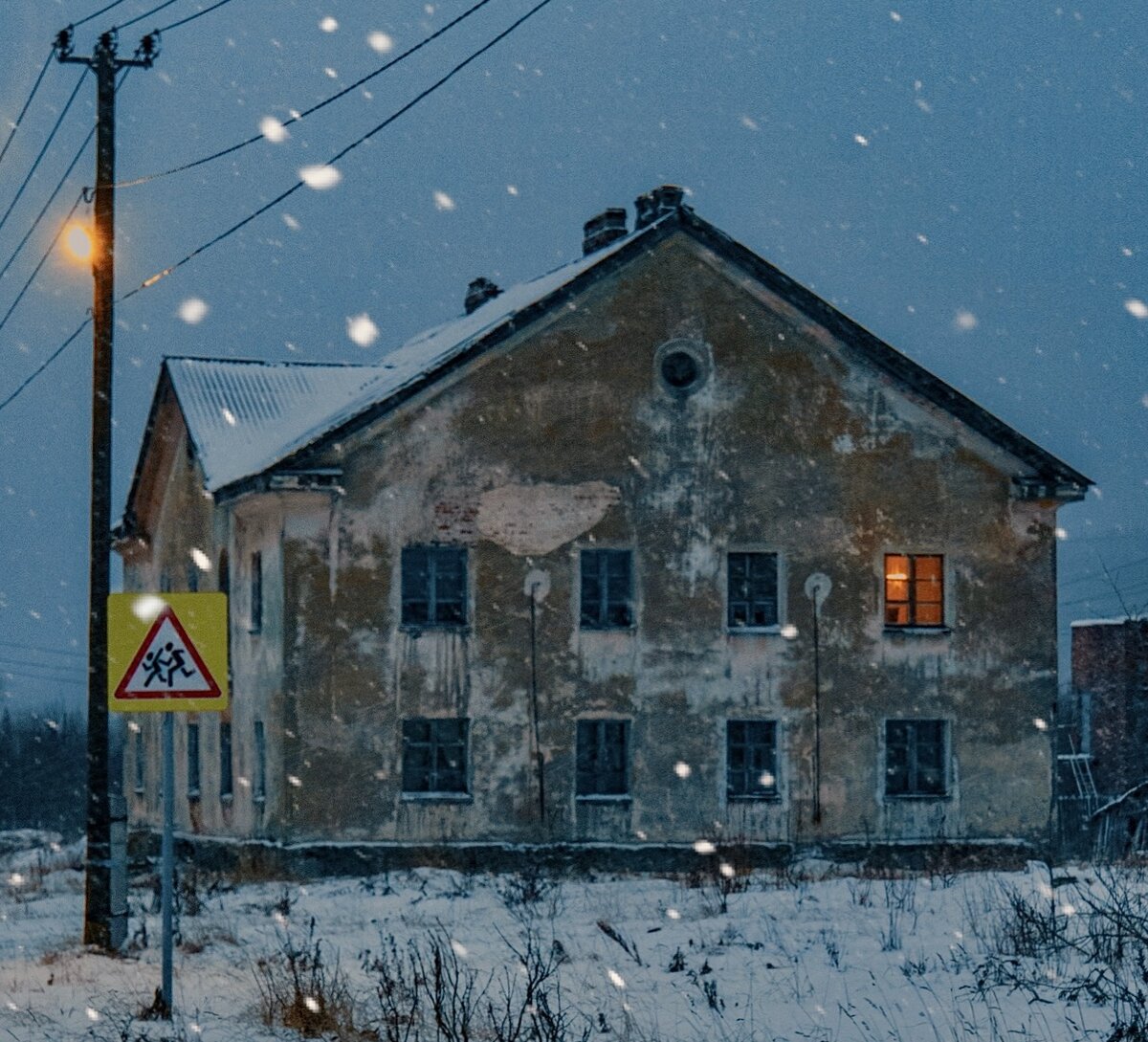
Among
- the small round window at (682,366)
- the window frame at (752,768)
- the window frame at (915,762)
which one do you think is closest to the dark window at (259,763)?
the window frame at (752,768)

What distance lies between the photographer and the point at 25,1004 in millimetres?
11766

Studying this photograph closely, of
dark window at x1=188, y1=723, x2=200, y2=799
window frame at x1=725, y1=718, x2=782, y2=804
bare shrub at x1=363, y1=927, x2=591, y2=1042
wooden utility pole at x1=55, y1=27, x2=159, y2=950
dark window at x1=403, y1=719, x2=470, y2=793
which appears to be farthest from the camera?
dark window at x1=188, y1=723, x2=200, y2=799

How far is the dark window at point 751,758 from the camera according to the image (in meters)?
26.4

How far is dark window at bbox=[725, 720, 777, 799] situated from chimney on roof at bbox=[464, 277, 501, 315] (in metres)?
12.0

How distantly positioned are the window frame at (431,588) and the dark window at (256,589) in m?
2.59

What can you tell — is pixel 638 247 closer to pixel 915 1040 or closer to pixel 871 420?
pixel 871 420

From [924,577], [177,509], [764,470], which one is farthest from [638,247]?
[177,509]

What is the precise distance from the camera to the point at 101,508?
655 inches

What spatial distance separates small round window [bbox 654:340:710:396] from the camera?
26641 millimetres

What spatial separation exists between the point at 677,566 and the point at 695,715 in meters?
2.18

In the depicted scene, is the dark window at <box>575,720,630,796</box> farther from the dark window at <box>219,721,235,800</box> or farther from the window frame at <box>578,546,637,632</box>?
the dark window at <box>219,721,235,800</box>

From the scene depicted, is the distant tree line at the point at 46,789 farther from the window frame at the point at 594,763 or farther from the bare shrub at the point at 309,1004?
the bare shrub at the point at 309,1004

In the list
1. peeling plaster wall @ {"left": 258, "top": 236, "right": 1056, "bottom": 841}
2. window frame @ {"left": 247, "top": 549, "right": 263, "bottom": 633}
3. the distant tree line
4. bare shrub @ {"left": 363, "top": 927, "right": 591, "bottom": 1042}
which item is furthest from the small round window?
the distant tree line

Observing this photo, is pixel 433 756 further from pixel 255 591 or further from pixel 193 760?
pixel 193 760
